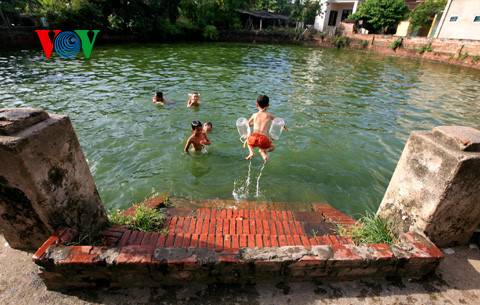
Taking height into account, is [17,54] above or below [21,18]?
below

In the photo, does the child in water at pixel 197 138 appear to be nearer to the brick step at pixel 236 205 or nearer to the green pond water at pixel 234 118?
the green pond water at pixel 234 118

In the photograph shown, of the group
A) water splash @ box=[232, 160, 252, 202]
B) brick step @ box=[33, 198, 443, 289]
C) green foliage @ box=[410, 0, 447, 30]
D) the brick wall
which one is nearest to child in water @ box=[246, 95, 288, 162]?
water splash @ box=[232, 160, 252, 202]

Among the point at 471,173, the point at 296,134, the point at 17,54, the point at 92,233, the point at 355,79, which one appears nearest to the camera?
the point at 471,173

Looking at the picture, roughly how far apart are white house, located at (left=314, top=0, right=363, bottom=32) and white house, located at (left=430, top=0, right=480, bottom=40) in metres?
15.1

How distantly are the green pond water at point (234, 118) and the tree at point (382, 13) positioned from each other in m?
19.5

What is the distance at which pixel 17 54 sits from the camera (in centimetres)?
1886

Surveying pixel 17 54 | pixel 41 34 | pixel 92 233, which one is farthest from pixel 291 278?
pixel 41 34

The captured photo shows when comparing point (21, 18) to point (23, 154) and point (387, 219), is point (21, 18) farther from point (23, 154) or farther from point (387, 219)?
point (387, 219)

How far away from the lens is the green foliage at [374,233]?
10.1 ft

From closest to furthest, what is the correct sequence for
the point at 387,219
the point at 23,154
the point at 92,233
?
the point at 23,154, the point at 92,233, the point at 387,219

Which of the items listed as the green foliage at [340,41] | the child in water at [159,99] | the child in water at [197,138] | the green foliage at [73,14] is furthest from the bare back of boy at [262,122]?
the green foliage at [340,41]

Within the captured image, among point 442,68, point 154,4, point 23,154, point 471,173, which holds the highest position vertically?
point 154,4

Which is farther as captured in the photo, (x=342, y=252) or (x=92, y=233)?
(x=92, y=233)

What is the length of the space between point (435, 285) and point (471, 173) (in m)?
1.29
